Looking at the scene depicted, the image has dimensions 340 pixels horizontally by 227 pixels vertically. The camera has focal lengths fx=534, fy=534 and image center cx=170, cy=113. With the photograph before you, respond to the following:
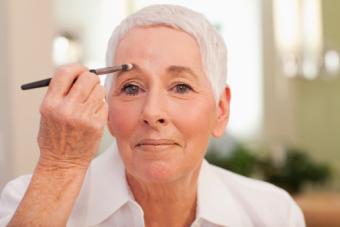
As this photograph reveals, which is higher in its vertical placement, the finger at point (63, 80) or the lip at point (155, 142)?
the finger at point (63, 80)

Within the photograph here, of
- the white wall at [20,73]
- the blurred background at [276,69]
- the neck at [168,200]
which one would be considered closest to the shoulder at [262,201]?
the neck at [168,200]

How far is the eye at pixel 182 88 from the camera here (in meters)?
0.98

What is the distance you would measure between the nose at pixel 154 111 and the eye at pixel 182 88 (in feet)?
0.14

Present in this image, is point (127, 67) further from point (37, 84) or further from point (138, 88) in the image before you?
point (37, 84)

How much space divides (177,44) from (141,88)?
0.34ft

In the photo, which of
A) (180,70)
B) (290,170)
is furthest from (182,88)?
(290,170)

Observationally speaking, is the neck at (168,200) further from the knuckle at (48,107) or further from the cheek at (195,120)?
the knuckle at (48,107)

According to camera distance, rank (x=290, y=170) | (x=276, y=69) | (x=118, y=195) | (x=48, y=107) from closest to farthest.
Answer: (x=48, y=107) < (x=118, y=195) < (x=290, y=170) < (x=276, y=69)

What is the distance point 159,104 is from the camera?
36.8 inches

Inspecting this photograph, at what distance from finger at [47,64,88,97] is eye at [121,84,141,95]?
18 cm

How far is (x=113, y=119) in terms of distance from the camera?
98cm

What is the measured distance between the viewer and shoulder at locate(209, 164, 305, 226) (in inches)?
44.8

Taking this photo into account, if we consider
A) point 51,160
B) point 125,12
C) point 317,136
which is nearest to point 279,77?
point 317,136

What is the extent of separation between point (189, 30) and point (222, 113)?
20cm
